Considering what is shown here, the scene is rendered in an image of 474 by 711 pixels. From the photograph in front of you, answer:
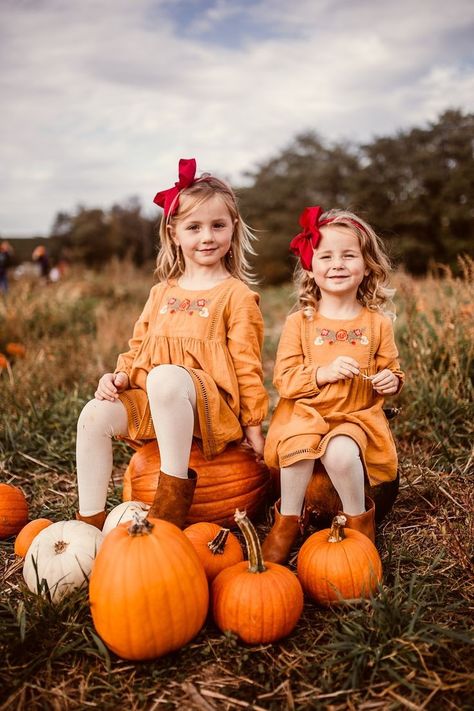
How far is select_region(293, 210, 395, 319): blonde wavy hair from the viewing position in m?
2.68

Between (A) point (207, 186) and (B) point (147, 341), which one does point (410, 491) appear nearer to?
(B) point (147, 341)

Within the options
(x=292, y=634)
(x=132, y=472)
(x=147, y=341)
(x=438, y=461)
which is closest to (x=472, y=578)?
(x=292, y=634)

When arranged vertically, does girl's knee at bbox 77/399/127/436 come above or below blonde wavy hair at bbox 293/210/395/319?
below

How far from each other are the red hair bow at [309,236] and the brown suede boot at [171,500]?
1166 millimetres

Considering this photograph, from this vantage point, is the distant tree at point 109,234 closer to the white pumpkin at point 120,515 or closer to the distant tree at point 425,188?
the distant tree at point 425,188

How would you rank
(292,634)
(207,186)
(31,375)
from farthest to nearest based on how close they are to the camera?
(31,375) < (207,186) < (292,634)

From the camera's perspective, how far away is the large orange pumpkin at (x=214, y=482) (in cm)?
263

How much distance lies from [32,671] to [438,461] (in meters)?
2.31

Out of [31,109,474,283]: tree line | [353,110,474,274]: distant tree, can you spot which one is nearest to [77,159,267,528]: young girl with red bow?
[31,109,474,283]: tree line

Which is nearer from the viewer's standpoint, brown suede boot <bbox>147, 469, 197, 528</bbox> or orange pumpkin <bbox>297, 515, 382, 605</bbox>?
orange pumpkin <bbox>297, 515, 382, 605</bbox>

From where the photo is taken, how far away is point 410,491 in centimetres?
303

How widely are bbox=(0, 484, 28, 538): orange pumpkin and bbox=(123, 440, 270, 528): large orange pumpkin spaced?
52 centimetres

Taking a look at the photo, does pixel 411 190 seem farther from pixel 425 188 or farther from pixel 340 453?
pixel 340 453

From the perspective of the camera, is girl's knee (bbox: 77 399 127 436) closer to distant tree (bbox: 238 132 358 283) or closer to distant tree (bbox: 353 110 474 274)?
distant tree (bbox: 353 110 474 274)
